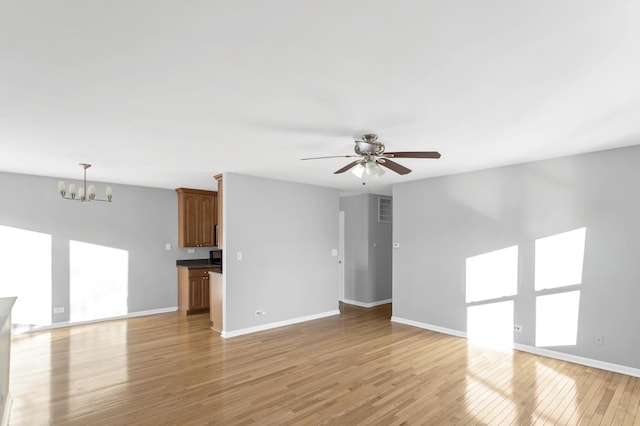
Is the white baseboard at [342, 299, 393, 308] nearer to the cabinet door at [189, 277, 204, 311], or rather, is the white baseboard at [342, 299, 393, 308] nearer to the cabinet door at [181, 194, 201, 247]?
the cabinet door at [189, 277, 204, 311]

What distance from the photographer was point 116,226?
624 centimetres

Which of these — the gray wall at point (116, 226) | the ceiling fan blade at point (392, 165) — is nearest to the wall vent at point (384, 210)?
the gray wall at point (116, 226)

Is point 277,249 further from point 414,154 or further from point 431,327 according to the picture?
point 414,154

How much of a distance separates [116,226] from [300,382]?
464 centimetres

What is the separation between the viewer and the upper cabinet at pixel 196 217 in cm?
681

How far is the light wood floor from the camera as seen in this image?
286 cm

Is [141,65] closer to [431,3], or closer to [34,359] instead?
[431,3]

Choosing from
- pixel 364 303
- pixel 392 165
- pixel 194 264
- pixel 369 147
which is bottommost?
pixel 364 303

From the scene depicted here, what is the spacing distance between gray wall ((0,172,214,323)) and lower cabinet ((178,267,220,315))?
33 centimetres

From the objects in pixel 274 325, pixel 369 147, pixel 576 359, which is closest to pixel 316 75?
pixel 369 147

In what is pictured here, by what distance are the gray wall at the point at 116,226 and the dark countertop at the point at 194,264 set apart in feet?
0.43

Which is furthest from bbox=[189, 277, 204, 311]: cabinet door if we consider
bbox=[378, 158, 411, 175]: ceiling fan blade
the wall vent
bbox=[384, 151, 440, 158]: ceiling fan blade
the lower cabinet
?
bbox=[384, 151, 440, 158]: ceiling fan blade

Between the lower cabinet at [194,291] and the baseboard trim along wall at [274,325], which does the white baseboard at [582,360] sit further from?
the lower cabinet at [194,291]

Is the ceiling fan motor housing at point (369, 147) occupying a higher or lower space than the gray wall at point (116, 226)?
higher
